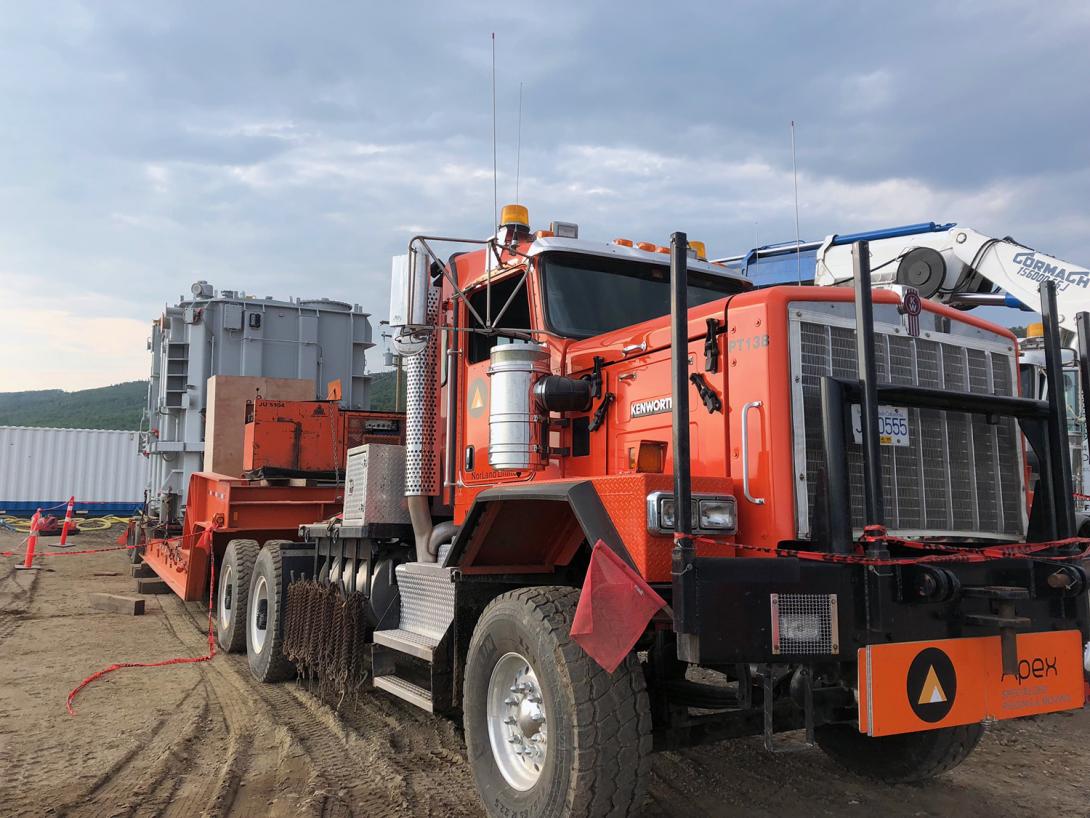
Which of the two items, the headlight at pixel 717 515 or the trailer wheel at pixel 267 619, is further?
the trailer wheel at pixel 267 619

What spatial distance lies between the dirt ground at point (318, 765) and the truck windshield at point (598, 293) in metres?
2.50

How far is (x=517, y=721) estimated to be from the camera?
3750 mm

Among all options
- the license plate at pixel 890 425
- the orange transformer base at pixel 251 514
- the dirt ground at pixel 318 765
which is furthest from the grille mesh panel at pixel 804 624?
the orange transformer base at pixel 251 514

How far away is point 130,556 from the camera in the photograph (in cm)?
1623

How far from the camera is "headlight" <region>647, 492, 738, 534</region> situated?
3271 mm

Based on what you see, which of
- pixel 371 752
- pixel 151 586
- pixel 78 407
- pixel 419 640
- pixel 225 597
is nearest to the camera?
pixel 419 640

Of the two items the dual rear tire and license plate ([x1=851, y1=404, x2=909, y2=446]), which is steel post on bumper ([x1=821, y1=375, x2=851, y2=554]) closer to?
license plate ([x1=851, y1=404, x2=909, y2=446])

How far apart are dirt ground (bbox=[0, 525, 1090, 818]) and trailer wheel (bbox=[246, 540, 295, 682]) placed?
18 cm

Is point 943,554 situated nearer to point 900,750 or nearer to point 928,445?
point 928,445

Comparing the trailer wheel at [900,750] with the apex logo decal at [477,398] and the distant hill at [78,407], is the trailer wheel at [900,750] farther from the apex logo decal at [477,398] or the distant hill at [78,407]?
the distant hill at [78,407]

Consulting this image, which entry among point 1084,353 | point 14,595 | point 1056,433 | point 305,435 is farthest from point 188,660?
point 1084,353

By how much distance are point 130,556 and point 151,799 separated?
44.4ft

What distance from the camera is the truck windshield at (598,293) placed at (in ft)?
15.9

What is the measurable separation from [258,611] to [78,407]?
9837 cm
